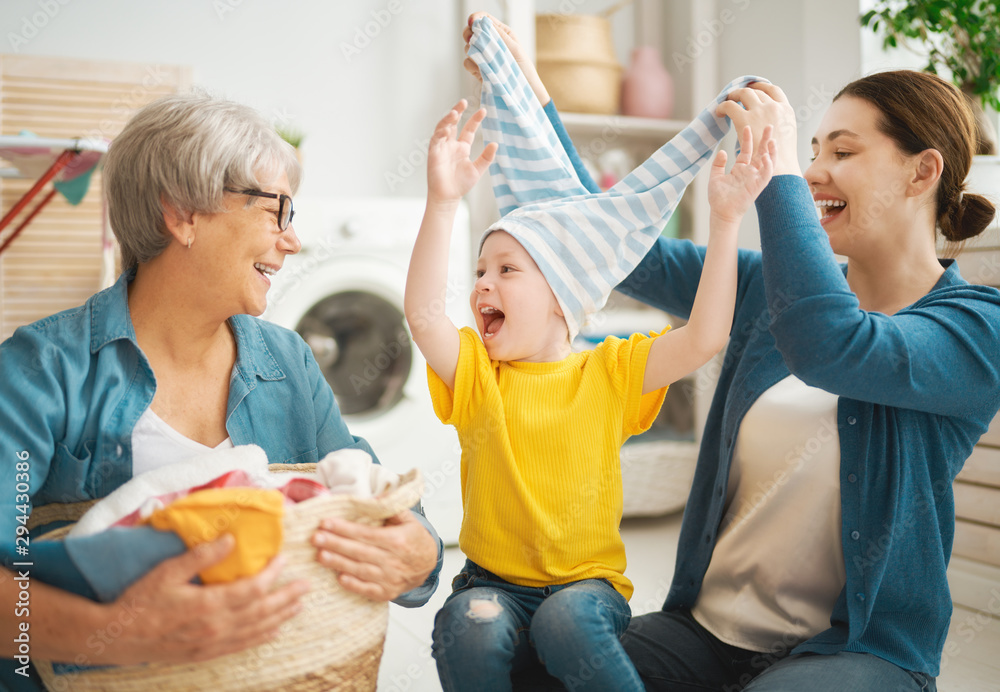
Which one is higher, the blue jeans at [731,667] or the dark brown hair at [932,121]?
the dark brown hair at [932,121]

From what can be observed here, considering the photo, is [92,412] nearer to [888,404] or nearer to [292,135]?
[888,404]

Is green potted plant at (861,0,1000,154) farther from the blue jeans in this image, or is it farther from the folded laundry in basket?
the folded laundry in basket

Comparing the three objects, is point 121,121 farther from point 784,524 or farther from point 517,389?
point 784,524

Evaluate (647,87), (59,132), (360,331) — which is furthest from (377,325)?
(647,87)

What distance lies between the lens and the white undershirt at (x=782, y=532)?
1210 millimetres

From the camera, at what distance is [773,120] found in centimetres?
Result: 112

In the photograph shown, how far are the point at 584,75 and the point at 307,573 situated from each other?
2544mm

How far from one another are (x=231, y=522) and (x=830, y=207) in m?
1.05

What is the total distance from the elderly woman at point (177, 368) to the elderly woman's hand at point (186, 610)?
0.09 ft

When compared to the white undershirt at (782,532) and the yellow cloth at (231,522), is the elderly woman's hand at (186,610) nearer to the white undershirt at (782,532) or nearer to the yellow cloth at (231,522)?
the yellow cloth at (231,522)

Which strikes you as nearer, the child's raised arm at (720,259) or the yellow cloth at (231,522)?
the yellow cloth at (231,522)

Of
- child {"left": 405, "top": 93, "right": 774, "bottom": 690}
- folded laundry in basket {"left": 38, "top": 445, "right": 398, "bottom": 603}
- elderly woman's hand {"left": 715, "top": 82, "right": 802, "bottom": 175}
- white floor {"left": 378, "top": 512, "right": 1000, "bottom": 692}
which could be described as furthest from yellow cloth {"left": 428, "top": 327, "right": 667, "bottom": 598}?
white floor {"left": 378, "top": 512, "right": 1000, "bottom": 692}

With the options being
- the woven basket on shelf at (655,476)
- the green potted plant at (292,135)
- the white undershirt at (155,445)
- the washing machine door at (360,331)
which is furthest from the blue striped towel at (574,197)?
the woven basket on shelf at (655,476)

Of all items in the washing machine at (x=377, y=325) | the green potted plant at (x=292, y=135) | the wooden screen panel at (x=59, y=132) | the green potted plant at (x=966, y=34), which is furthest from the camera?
the wooden screen panel at (x=59, y=132)
